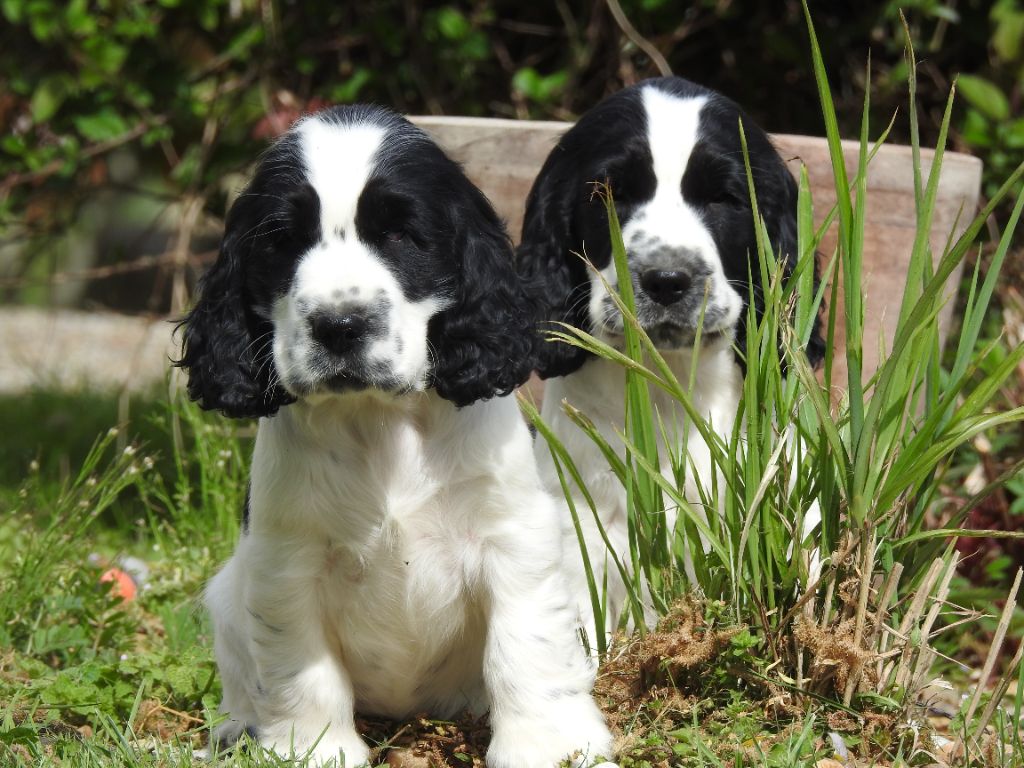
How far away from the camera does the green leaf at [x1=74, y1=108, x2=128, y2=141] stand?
6.76 meters

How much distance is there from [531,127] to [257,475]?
2.32 metres

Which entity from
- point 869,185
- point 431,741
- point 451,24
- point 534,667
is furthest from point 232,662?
point 451,24

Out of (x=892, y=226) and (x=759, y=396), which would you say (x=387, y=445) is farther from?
(x=892, y=226)

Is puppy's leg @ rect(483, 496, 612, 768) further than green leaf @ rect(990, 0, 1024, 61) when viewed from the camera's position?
No

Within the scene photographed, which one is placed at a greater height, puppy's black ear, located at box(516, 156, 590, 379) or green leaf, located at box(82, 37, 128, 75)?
green leaf, located at box(82, 37, 128, 75)

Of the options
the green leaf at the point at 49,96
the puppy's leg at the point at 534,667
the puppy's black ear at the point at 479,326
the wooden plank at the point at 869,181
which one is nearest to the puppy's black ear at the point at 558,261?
the puppy's black ear at the point at 479,326

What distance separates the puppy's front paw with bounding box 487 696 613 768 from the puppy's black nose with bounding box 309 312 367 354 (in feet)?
3.35

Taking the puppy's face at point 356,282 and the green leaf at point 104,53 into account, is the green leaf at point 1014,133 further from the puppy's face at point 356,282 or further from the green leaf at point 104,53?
the green leaf at point 104,53

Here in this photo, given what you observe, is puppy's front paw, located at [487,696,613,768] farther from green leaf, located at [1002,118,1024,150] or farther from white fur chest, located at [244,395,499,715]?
green leaf, located at [1002,118,1024,150]

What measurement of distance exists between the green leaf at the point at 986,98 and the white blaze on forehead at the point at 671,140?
2491 millimetres

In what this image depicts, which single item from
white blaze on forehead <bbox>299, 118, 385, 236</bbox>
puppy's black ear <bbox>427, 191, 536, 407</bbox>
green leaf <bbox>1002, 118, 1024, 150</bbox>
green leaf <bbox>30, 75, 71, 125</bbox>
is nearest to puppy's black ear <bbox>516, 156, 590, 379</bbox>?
puppy's black ear <bbox>427, 191, 536, 407</bbox>

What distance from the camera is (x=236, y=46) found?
6844 millimetres

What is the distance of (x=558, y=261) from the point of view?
413 centimetres

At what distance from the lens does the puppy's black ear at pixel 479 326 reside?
326cm
